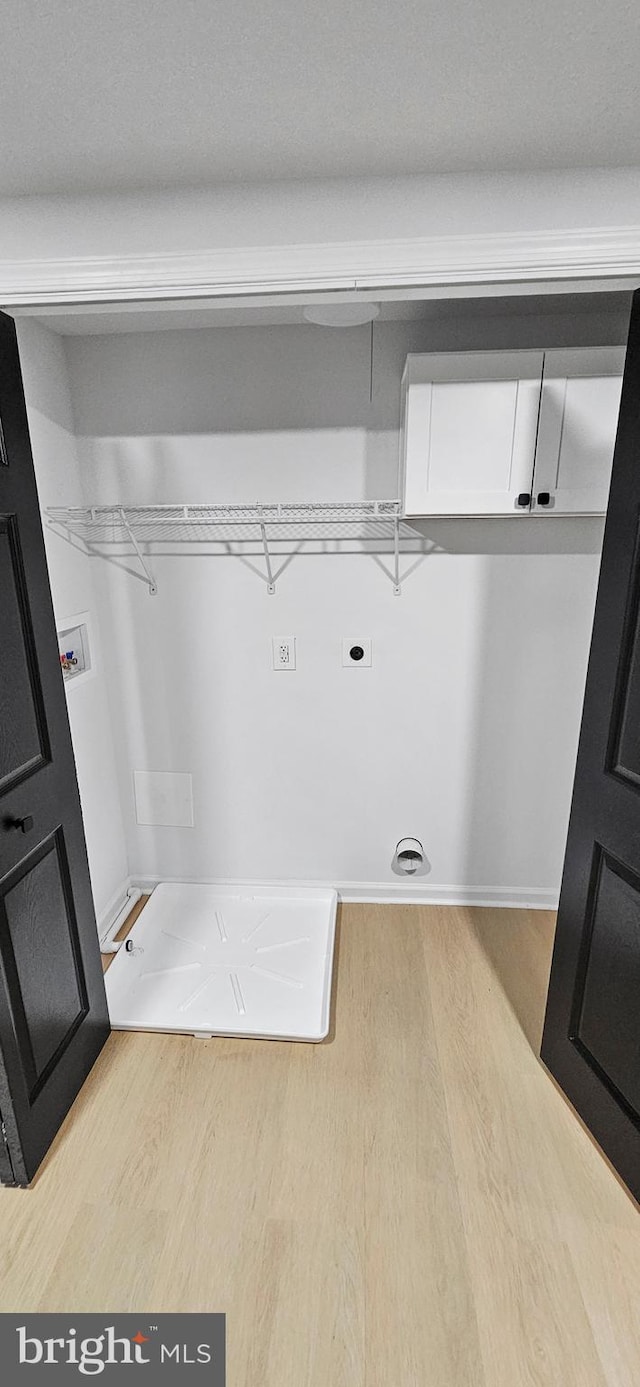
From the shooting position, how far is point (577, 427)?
1944 millimetres

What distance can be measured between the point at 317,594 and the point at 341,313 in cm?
93

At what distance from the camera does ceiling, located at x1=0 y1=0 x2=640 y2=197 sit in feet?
2.85

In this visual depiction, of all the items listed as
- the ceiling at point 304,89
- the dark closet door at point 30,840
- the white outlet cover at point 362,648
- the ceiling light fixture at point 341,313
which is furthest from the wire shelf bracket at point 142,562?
the ceiling at point 304,89

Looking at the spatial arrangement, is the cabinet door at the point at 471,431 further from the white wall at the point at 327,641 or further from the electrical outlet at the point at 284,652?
the electrical outlet at the point at 284,652

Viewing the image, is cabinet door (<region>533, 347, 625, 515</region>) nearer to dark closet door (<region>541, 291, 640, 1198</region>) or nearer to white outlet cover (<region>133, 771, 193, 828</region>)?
dark closet door (<region>541, 291, 640, 1198</region>)

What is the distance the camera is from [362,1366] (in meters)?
1.26

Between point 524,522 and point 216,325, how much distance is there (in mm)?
1258

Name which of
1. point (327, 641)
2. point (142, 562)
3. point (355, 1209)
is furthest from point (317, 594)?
point (355, 1209)

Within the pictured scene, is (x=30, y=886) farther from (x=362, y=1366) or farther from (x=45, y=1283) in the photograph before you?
(x=362, y=1366)

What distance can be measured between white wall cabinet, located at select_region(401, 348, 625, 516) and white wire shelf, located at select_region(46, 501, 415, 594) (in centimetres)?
27

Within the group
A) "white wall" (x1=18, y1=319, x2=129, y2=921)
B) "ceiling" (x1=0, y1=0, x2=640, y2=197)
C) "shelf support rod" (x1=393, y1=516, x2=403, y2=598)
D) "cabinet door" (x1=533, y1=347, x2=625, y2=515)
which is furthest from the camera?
"shelf support rod" (x1=393, y1=516, x2=403, y2=598)

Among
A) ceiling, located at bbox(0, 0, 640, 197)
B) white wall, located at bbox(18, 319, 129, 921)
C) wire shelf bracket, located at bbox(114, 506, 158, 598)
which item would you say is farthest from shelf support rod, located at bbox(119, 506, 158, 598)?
ceiling, located at bbox(0, 0, 640, 197)

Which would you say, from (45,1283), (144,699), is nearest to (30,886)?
(45,1283)

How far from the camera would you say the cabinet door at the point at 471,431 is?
75.8 inches
